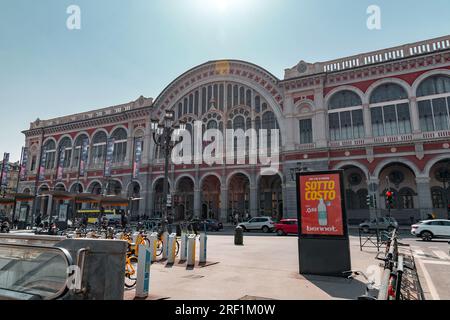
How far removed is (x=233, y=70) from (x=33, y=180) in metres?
40.4

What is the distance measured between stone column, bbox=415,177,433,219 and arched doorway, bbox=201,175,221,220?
2255 cm

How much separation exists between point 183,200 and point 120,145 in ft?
44.0

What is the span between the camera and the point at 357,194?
31766 millimetres

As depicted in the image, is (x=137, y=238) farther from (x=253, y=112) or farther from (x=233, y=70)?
(x=233, y=70)

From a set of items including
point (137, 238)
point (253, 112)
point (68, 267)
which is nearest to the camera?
point (68, 267)

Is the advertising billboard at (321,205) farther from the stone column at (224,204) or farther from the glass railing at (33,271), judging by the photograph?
the stone column at (224,204)

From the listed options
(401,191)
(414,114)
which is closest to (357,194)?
(401,191)

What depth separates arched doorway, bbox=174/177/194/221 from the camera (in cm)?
3959

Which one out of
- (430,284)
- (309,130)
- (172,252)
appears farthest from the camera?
(309,130)

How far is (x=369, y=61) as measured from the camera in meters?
30.7

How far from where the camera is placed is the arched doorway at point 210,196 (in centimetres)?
3853

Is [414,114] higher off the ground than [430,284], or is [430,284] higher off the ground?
[414,114]

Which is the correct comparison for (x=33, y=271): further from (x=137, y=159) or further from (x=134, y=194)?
(x=134, y=194)
